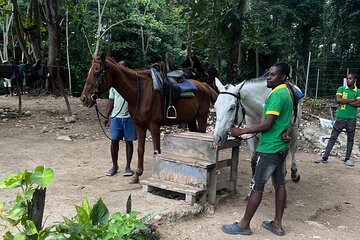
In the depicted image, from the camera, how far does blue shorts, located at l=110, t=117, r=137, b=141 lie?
5582mm

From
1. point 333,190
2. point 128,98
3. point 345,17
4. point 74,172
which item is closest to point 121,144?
point 74,172

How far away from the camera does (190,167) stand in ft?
14.9

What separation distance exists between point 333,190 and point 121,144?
15.4 ft

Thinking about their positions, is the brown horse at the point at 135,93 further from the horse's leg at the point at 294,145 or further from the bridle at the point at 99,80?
the horse's leg at the point at 294,145

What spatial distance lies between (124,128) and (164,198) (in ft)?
4.54

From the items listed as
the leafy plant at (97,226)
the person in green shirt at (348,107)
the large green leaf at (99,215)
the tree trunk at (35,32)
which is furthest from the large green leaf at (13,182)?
the tree trunk at (35,32)

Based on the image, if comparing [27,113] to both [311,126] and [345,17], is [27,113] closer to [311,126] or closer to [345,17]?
[311,126]

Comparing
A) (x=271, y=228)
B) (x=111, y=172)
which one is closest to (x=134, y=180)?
(x=111, y=172)

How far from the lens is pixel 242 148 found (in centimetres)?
861

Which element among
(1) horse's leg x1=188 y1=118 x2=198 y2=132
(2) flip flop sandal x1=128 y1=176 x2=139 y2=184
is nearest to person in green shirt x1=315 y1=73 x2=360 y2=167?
(1) horse's leg x1=188 y1=118 x2=198 y2=132

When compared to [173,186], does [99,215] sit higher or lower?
higher

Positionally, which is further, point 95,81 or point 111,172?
point 111,172

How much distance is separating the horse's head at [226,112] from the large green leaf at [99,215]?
150cm

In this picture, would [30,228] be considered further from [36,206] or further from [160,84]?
[160,84]
